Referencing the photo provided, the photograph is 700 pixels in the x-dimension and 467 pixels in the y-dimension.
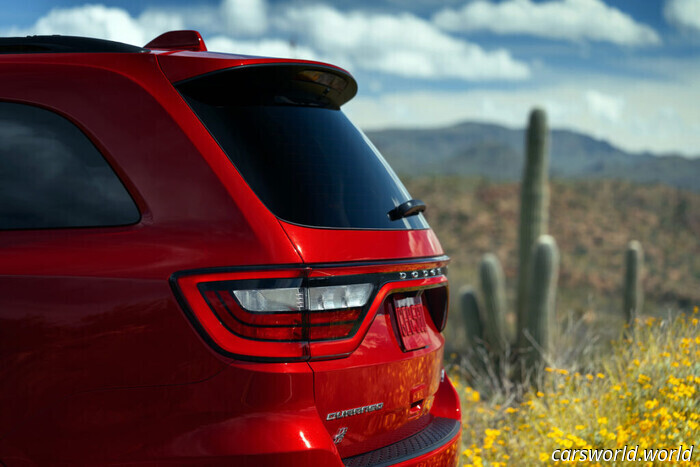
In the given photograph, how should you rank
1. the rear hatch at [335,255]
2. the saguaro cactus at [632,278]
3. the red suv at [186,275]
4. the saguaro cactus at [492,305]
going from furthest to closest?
the saguaro cactus at [632,278], the saguaro cactus at [492,305], the rear hatch at [335,255], the red suv at [186,275]

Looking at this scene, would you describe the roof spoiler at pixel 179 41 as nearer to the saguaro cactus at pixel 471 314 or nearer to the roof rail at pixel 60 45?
the roof rail at pixel 60 45

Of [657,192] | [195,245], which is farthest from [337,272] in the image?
[657,192]

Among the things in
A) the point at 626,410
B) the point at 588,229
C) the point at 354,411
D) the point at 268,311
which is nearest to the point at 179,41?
the point at 268,311

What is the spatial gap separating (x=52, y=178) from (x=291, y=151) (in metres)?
0.76

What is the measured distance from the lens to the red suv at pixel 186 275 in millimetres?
1982

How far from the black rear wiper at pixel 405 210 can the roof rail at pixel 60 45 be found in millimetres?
1035

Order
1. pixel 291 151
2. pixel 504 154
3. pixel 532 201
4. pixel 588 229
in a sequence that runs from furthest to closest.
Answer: pixel 504 154, pixel 588 229, pixel 532 201, pixel 291 151

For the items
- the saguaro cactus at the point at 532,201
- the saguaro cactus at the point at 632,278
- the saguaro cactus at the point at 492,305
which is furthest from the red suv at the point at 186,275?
the saguaro cactus at the point at 632,278

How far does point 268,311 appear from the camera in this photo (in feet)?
6.65

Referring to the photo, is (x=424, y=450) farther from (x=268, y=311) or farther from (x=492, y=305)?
(x=492, y=305)

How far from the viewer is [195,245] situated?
6.70 feet

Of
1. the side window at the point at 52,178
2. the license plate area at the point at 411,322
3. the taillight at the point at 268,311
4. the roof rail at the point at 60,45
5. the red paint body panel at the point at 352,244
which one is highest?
the roof rail at the point at 60,45

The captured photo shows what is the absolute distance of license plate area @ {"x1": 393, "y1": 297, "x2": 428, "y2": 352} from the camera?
94.9 inches

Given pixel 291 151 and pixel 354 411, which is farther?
pixel 291 151
